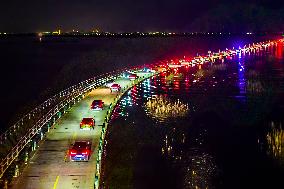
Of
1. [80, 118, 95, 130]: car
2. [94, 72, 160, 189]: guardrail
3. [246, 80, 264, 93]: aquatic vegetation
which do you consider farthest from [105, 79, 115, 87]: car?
[80, 118, 95, 130]: car

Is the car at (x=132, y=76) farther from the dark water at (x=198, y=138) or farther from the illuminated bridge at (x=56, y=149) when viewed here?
the illuminated bridge at (x=56, y=149)

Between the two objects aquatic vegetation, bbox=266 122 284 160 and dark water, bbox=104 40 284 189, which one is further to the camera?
aquatic vegetation, bbox=266 122 284 160

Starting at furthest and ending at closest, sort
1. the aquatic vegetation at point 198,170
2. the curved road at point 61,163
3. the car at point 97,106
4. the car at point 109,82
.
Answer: the car at point 109,82 → the car at point 97,106 → the aquatic vegetation at point 198,170 → the curved road at point 61,163

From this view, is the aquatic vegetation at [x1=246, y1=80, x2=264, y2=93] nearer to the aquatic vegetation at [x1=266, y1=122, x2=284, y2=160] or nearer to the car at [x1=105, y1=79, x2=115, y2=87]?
the car at [x1=105, y1=79, x2=115, y2=87]

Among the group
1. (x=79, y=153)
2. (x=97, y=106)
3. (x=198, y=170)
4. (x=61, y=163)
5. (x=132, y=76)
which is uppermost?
(x=132, y=76)

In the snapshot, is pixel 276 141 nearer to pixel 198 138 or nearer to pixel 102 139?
pixel 198 138

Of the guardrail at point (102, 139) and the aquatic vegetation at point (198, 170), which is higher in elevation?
the guardrail at point (102, 139)

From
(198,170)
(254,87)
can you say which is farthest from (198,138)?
(254,87)

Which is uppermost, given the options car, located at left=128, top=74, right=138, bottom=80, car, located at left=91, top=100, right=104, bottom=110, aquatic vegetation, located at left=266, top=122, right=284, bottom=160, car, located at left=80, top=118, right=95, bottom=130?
car, located at left=128, top=74, right=138, bottom=80

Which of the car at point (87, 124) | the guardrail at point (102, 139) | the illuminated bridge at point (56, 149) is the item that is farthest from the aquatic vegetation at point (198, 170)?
the car at point (87, 124)
